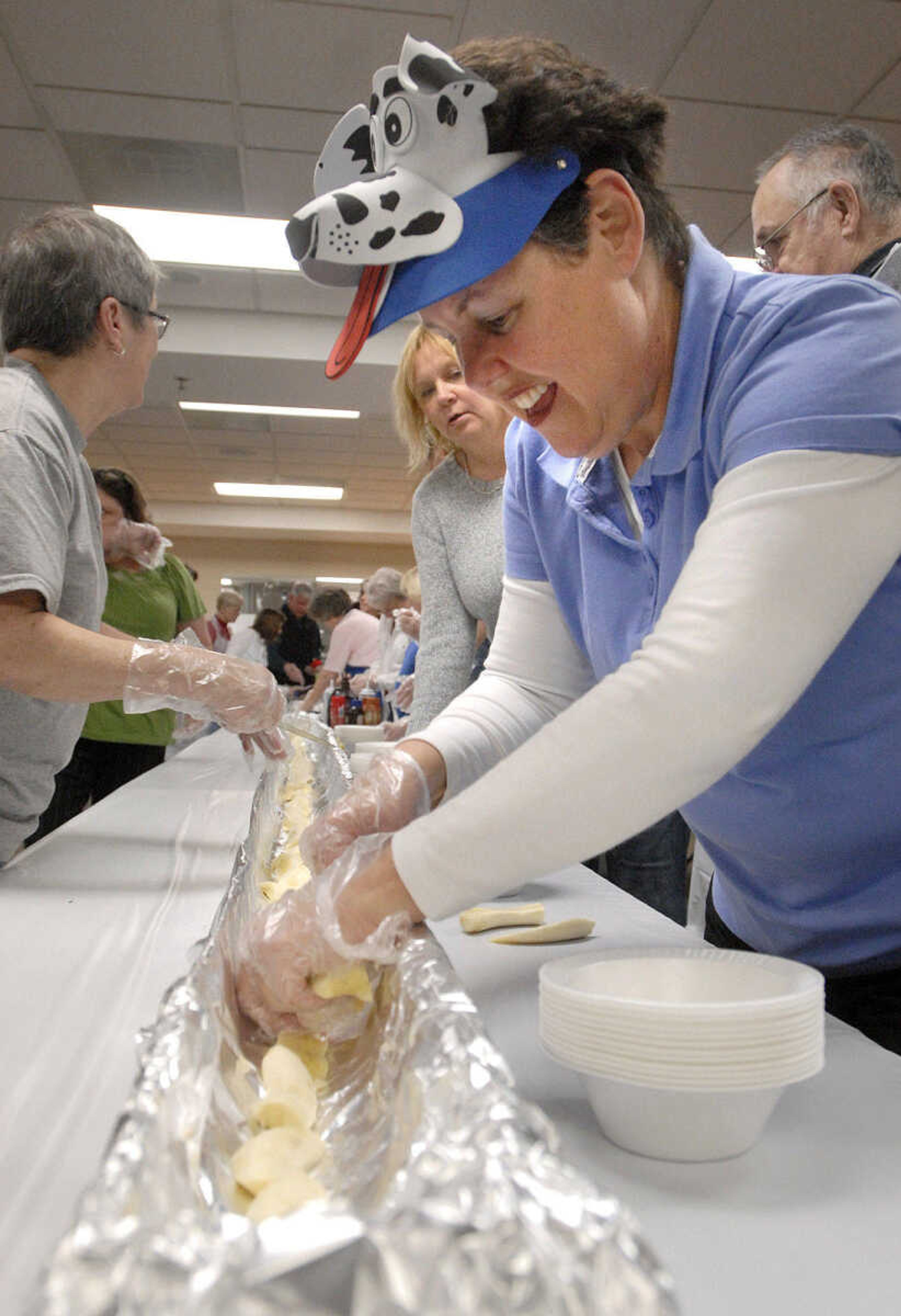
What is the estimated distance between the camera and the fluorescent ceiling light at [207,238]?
431cm

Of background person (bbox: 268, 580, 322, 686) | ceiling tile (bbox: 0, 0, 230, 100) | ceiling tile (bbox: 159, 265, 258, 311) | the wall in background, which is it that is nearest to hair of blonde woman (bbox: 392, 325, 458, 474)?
ceiling tile (bbox: 0, 0, 230, 100)

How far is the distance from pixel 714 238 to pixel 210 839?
391 cm

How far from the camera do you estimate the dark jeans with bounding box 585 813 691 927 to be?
2.06 meters

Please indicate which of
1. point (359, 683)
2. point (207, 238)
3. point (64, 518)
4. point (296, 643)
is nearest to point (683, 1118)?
point (64, 518)

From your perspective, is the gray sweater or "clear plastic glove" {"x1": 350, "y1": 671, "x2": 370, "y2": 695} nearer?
the gray sweater

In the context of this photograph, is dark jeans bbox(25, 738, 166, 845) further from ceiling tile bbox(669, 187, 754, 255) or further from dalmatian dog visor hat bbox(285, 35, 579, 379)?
ceiling tile bbox(669, 187, 754, 255)

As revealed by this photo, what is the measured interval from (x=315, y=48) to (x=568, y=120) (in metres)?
2.76

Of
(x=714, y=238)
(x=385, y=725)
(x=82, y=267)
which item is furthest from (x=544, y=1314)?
(x=714, y=238)

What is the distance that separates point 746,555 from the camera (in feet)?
2.15

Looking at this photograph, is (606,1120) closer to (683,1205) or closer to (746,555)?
(683,1205)

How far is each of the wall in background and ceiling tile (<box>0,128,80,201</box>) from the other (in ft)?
29.4

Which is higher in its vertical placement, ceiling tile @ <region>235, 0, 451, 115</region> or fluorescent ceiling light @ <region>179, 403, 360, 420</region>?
ceiling tile @ <region>235, 0, 451, 115</region>

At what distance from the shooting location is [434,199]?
0.80 meters

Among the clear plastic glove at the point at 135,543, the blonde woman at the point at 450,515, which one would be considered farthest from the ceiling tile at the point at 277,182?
the blonde woman at the point at 450,515
